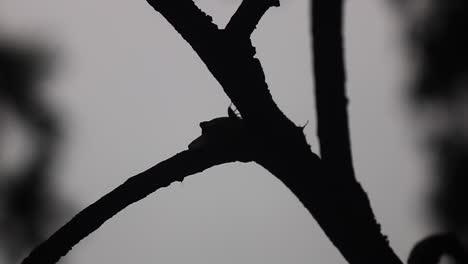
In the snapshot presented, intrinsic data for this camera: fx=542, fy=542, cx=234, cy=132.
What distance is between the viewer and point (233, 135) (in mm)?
1643

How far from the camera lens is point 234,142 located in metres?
1.63

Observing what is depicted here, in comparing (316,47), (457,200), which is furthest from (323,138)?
(457,200)

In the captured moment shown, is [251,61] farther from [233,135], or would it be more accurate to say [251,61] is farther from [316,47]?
[316,47]

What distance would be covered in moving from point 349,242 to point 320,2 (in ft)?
2.16

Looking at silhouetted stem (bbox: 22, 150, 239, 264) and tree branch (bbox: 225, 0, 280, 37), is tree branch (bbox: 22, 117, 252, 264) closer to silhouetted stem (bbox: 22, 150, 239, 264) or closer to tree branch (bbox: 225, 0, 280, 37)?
silhouetted stem (bbox: 22, 150, 239, 264)

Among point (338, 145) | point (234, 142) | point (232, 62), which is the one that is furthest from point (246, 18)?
point (338, 145)

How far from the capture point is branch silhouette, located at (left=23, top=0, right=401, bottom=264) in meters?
1.54

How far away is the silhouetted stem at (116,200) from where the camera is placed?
5.19 ft

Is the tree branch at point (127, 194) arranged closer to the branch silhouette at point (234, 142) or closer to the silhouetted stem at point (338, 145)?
the branch silhouette at point (234, 142)

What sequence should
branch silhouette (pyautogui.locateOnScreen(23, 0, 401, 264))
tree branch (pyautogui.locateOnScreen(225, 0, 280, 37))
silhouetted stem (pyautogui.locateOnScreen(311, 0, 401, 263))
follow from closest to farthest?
silhouetted stem (pyautogui.locateOnScreen(311, 0, 401, 263)) < branch silhouette (pyautogui.locateOnScreen(23, 0, 401, 264)) < tree branch (pyautogui.locateOnScreen(225, 0, 280, 37))

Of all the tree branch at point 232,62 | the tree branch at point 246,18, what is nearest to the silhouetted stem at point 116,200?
the tree branch at point 232,62

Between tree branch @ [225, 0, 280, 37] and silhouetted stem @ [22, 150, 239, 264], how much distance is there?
39 cm

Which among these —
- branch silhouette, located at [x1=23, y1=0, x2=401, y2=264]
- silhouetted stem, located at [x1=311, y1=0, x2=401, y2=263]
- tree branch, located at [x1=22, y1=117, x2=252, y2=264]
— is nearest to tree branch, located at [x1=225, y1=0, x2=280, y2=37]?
branch silhouette, located at [x1=23, y1=0, x2=401, y2=264]

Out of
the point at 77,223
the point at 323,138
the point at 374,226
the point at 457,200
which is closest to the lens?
the point at 323,138
